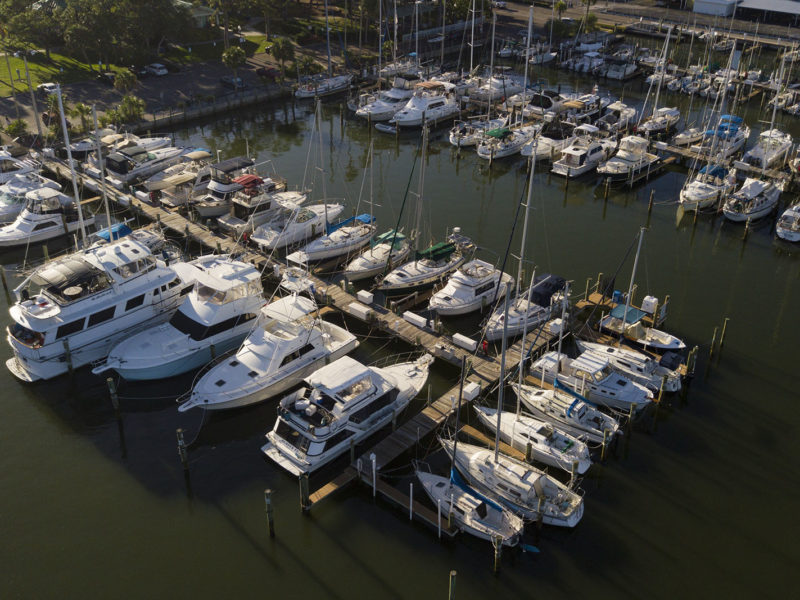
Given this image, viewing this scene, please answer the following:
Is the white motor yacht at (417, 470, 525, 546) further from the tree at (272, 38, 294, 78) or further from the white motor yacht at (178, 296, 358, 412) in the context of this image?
the tree at (272, 38, 294, 78)

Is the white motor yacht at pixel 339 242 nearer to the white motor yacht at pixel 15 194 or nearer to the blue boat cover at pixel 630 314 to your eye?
the blue boat cover at pixel 630 314

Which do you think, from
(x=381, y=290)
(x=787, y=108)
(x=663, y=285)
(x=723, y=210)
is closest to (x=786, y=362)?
(x=663, y=285)

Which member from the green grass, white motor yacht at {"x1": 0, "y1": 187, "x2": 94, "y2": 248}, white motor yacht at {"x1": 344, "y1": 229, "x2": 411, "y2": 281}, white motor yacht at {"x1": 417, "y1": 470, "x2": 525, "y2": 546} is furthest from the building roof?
white motor yacht at {"x1": 417, "y1": 470, "x2": 525, "y2": 546}

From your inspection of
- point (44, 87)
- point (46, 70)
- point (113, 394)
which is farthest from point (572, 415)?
point (46, 70)

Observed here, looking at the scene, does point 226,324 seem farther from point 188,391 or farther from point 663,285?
point 663,285

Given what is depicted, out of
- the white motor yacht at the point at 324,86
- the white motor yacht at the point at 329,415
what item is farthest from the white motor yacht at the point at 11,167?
the white motor yacht at the point at 329,415
